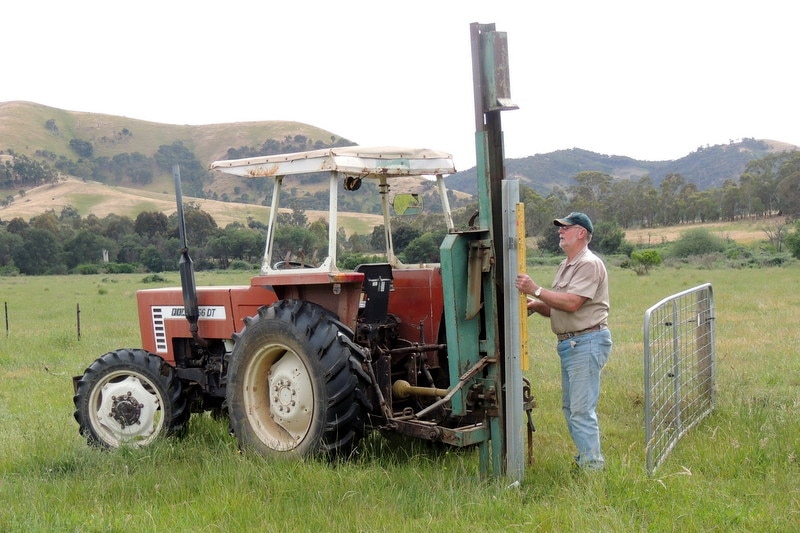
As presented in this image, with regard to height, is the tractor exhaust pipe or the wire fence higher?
the tractor exhaust pipe

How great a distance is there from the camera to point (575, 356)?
5.55 metres

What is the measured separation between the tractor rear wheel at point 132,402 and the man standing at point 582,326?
3.42m

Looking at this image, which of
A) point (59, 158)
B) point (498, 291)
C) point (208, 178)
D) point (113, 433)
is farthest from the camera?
point (59, 158)

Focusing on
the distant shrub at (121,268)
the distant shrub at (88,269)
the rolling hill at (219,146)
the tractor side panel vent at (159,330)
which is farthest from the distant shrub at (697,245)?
the rolling hill at (219,146)

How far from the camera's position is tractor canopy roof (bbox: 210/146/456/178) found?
5.73 metres

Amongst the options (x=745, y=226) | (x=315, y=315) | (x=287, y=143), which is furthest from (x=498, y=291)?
(x=287, y=143)

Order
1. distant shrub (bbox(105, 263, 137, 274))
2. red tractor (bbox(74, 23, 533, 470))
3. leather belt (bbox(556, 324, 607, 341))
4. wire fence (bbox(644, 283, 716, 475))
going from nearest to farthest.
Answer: red tractor (bbox(74, 23, 533, 470))
leather belt (bbox(556, 324, 607, 341))
wire fence (bbox(644, 283, 716, 475))
distant shrub (bbox(105, 263, 137, 274))

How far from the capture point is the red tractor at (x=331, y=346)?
5.43 meters

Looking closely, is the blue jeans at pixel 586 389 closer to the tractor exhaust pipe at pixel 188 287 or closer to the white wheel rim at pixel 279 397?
the white wheel rim at pixel 279 397

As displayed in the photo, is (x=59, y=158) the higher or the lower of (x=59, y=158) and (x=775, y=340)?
the higher

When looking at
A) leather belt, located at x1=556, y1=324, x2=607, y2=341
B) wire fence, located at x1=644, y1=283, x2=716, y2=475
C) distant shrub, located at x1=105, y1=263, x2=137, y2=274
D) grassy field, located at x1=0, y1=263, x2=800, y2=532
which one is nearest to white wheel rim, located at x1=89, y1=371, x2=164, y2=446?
grassy field, located at x1=0, y1=263, x2=800, y2=532

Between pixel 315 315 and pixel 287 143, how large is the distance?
6028 inches

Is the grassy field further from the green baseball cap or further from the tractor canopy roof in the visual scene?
the tractor canopy roof

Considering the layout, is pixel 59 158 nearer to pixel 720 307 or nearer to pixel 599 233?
pixel 599 233
